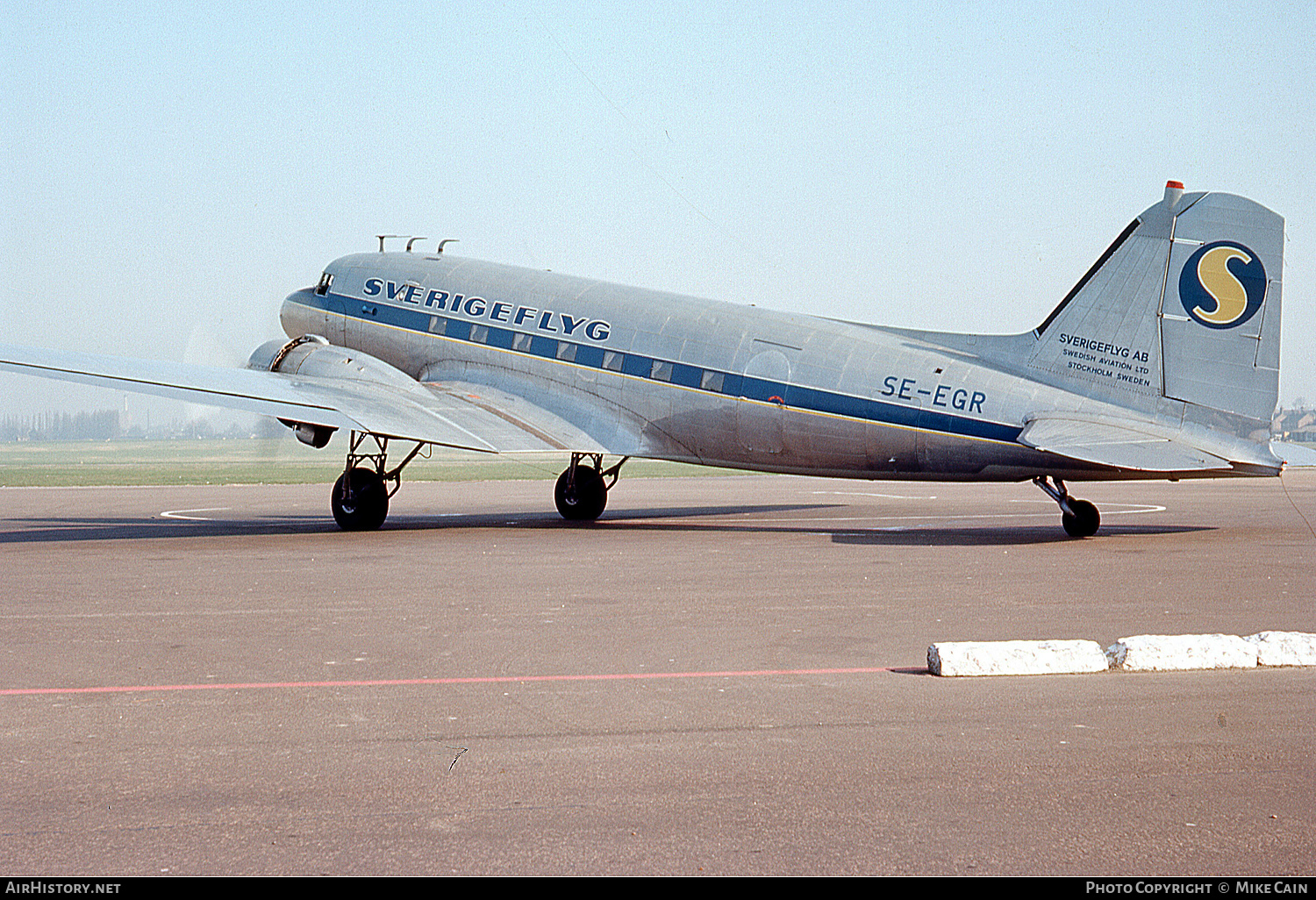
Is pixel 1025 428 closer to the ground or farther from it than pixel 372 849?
farther from it

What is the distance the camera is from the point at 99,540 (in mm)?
22391

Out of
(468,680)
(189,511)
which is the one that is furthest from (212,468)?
(468,680)

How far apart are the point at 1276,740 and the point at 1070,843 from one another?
8.24ft

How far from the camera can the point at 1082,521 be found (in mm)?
21531

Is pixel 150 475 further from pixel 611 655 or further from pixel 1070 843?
pixel 1070 843

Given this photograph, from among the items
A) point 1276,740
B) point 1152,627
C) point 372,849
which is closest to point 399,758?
point 372,849

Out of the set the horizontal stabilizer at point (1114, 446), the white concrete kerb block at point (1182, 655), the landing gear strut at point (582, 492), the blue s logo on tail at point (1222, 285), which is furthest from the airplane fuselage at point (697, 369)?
the white concrete kerb block at point (1182, 655)

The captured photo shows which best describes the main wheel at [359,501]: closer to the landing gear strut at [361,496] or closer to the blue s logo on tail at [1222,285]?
the landing gear strut at [361,496]

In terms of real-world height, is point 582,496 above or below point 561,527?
above

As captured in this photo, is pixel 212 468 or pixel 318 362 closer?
pixel 318 362

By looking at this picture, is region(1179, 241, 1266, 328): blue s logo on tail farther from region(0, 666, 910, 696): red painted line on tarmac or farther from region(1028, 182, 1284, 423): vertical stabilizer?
region(0, 666, 910, 696): red painted line on tarmac

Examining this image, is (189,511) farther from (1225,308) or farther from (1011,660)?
(1011,660)

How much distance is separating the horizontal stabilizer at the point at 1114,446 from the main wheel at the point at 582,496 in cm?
1012

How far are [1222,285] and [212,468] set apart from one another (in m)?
58.1
